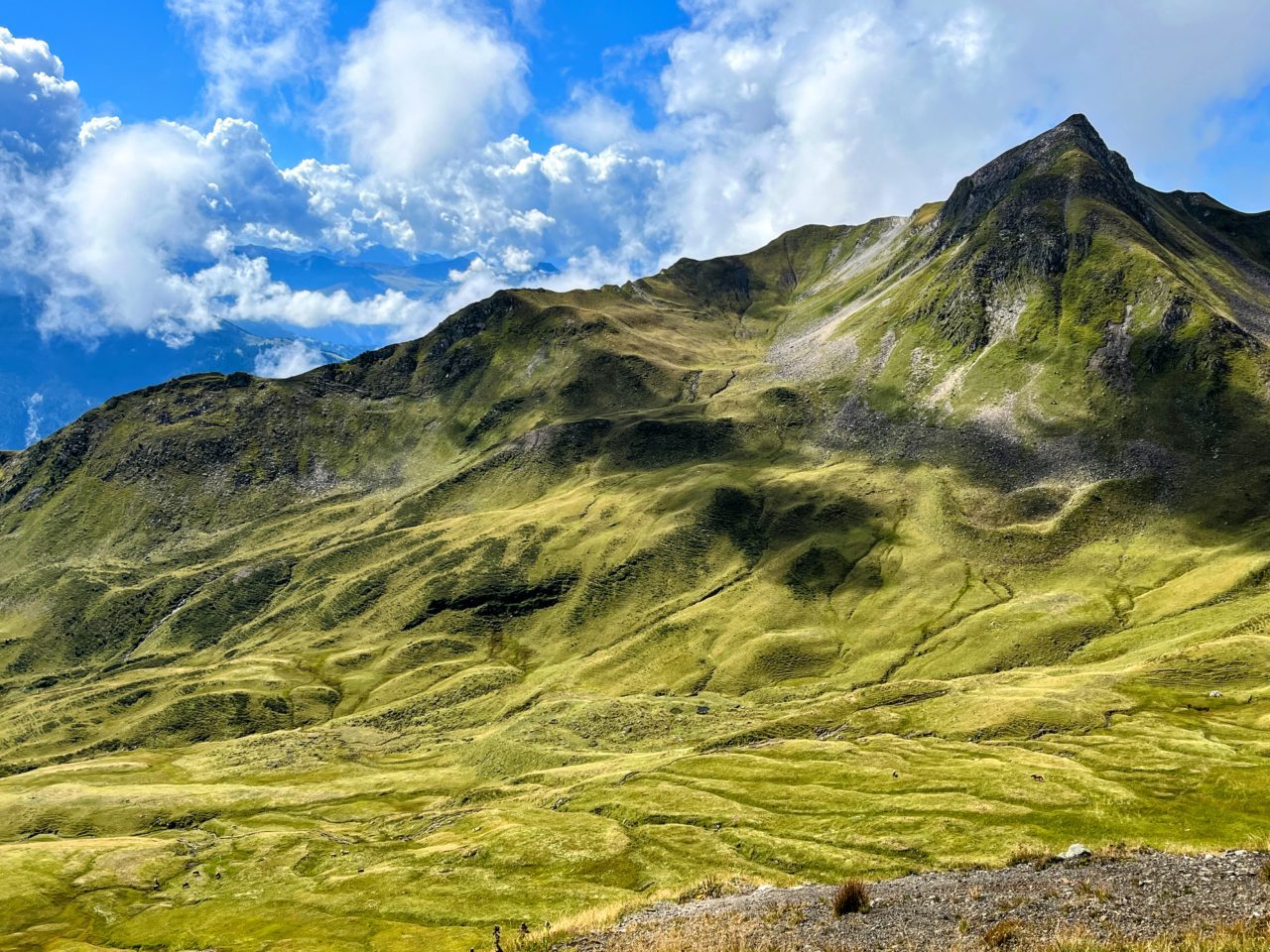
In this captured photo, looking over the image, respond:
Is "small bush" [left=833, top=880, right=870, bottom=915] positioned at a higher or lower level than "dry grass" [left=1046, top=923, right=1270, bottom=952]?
lower

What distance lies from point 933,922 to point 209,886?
119m

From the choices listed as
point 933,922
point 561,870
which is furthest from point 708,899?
point 561,870

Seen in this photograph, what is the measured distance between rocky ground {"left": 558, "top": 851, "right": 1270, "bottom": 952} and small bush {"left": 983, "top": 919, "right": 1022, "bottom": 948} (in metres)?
0.04

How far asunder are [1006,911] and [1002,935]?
4.25 m

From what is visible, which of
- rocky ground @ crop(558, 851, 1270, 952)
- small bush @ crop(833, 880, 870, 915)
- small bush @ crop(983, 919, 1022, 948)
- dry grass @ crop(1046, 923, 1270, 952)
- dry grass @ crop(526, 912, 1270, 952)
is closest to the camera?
dry grass @ crop(1046, 923, 1270, 952)

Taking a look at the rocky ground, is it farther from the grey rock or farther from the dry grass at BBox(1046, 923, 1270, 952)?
the dry grass at BBox(1046, 923, 1270, 952)

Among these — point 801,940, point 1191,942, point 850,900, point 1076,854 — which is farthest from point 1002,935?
point 1076,854

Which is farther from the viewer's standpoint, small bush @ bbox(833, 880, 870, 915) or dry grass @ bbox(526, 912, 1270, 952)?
small bush @ bbox(833, 880, 870, 915)

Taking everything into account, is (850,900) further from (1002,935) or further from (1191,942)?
(1191,942)

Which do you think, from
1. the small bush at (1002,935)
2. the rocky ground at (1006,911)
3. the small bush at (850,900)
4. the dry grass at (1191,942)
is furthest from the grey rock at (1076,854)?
the dry grass at (1191,942)

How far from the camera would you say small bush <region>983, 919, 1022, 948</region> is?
34.4 metres

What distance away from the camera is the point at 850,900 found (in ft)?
144

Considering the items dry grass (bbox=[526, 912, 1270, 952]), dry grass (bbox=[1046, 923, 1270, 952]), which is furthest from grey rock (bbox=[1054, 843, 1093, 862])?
dry grass (bbox=[1046, 923, 1270, 952])

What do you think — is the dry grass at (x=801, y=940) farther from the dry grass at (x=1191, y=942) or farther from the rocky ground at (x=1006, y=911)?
the rocky ground at (x=1006, y=911)
